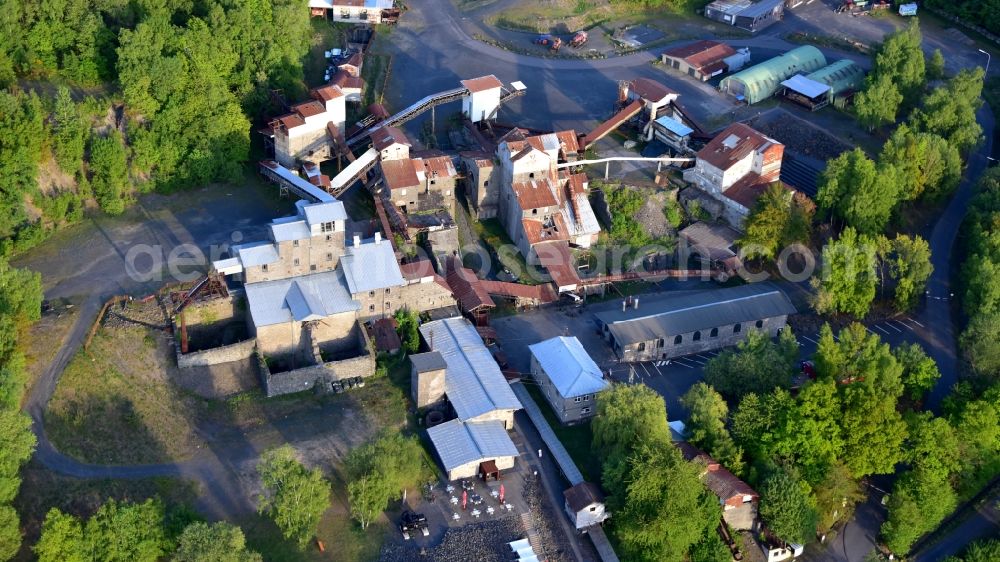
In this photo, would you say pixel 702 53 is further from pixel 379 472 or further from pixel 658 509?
pixel 379 472

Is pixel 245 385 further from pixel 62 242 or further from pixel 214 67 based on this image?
pixel 214 67

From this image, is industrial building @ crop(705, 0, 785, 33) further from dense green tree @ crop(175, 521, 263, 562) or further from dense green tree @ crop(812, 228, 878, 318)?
dense green tree @ crop(175, 521, 263, 562)

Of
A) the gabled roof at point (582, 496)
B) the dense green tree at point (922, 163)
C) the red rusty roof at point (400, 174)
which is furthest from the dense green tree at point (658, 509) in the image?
the dense green tree at point (922, 163)

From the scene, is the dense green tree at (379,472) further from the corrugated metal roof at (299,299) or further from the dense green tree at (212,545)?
the corrugated metal roof at (299,299)

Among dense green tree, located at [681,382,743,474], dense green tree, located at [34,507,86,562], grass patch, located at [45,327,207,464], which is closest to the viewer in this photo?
dense green tree, located at [34,507,86,562]

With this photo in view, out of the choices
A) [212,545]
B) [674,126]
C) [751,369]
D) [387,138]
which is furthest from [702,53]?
[212,545]

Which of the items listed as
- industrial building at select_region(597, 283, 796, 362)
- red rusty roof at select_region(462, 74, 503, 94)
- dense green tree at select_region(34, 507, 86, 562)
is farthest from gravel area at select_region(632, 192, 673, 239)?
dense green tree at select_region(34, 507, 86, 562)

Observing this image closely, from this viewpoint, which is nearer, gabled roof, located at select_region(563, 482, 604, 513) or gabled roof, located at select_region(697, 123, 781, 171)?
gabled roof, located at select_region(563, 482, 604, 513)
